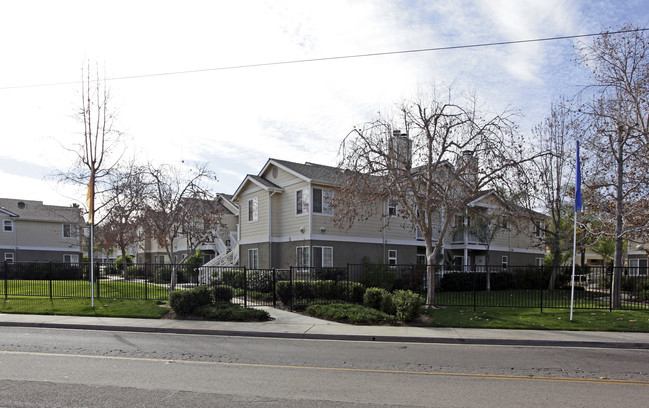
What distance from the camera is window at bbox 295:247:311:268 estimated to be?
26.3 metres

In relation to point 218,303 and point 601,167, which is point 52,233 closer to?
point 218,303

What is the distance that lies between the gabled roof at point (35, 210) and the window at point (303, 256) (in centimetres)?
2793

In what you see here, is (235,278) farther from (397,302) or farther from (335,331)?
(335,331)

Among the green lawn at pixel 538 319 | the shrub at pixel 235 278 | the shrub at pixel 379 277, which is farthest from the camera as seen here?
the shrub at pixel 379 277

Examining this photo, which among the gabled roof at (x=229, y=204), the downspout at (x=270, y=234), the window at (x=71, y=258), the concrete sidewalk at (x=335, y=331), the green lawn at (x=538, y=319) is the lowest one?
the window at (x=71, y=258)

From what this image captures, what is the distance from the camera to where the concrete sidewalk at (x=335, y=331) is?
479 inches

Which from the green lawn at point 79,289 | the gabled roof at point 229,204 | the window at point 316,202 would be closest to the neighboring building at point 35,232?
the gabled roof at point 229,204

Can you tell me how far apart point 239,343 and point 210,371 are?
3393 mm

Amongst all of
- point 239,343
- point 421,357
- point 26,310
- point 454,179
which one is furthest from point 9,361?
point 454,179

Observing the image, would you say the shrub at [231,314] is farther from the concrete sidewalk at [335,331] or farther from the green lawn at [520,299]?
the green lawn at [520,299]

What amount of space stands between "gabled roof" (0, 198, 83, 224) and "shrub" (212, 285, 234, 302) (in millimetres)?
33507

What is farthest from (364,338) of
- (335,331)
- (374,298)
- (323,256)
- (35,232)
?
(35,232)

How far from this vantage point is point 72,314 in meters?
16.5

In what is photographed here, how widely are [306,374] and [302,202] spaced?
1915cm
